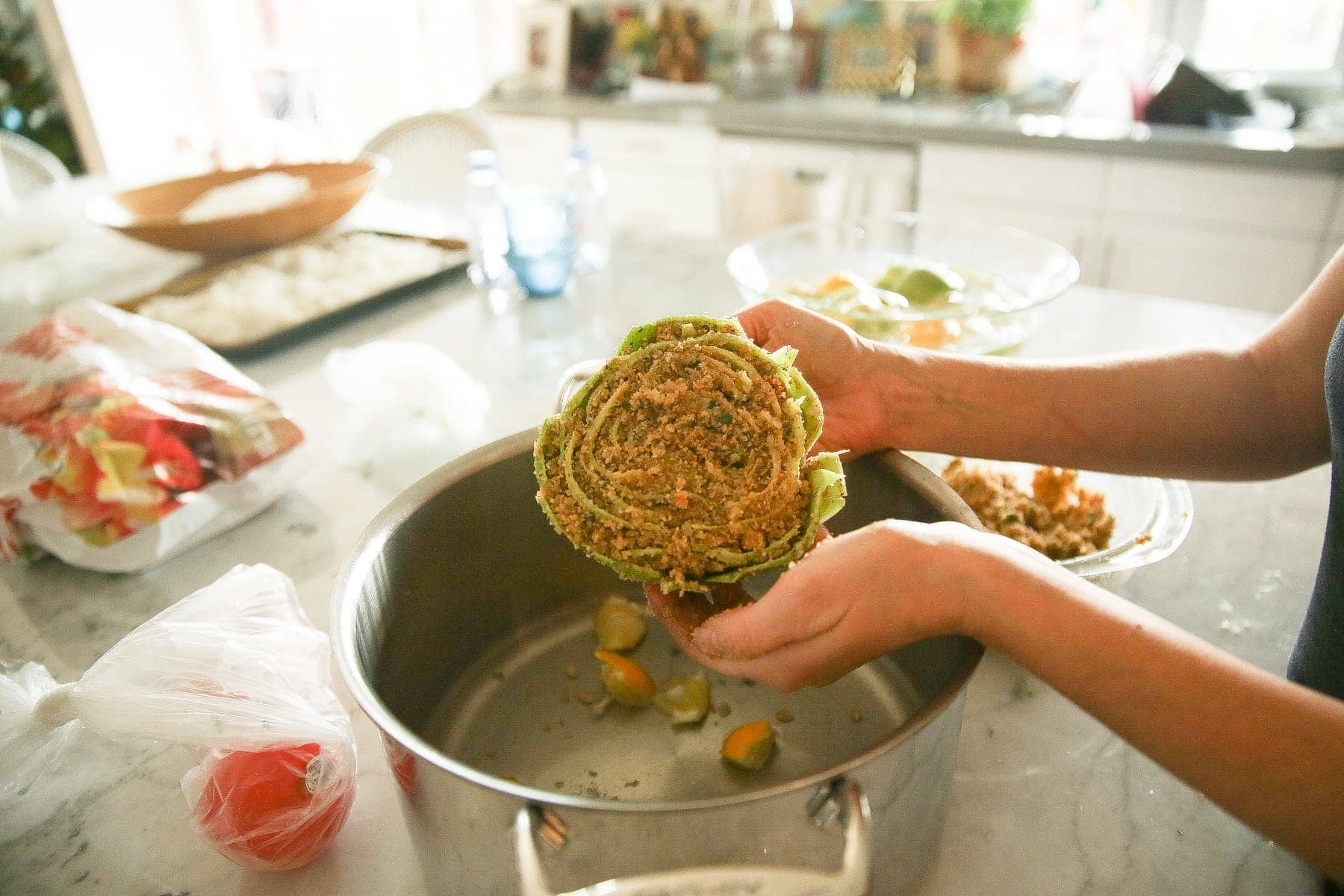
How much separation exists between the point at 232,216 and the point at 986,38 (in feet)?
8.57

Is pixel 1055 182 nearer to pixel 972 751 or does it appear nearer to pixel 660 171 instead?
pixel 660 171

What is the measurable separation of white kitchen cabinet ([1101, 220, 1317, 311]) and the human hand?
7.49ft

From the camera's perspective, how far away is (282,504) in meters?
1.11

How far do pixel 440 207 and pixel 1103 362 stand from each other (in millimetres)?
1777

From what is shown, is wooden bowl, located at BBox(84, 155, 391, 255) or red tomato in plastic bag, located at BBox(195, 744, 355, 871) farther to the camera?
wooden bowl, located at BBox(84, 155, 391, 255)

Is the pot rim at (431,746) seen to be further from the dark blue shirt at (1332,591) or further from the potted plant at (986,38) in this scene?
the potted plant at (986,38)

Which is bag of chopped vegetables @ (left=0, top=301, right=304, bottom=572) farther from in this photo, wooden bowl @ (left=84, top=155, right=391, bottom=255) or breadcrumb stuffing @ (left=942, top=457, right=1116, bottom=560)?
breadcrumb stuffing @ (left=942, top=457, right=1116, bottom=560)

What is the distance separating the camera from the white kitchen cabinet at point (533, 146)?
3.75 meters

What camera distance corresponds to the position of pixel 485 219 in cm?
171

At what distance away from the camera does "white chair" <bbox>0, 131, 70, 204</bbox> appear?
2.75 metres

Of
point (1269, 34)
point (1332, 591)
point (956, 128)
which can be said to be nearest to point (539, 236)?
point (1332, 591)

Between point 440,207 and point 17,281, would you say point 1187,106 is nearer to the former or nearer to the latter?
point 440,207

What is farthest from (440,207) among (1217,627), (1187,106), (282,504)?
(1187,106)

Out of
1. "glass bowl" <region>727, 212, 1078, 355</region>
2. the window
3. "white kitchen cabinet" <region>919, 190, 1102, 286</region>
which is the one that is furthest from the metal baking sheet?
the window
